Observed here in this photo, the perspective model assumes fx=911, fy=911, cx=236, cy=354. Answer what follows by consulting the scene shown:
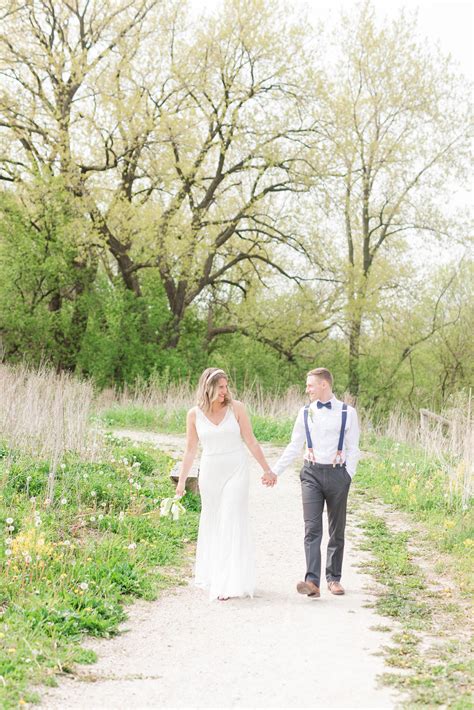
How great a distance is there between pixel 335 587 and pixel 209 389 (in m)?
1.90

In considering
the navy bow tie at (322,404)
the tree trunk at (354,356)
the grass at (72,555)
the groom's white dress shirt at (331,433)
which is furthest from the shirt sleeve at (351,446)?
the tree trunk at (354,356)

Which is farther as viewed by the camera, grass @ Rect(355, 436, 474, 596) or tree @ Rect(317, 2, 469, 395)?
tree @ Rect(317, 2, 469, 395)

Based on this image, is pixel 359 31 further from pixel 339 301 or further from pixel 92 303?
pixel 92 303

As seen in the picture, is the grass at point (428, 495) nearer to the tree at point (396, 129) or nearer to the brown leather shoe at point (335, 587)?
the brown leather shoe at point (335, 587)

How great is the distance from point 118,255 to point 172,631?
2334 centimetres

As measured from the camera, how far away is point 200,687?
17.0ft

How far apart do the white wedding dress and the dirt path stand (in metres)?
0.16

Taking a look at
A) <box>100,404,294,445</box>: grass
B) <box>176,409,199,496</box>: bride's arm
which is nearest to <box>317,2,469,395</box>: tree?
<box>100,404,294,445</box>: grass

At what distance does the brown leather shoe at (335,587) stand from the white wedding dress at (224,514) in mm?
656

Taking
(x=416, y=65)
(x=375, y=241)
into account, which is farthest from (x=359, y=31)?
(x=375, y=241)

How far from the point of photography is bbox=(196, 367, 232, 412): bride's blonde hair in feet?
23.8

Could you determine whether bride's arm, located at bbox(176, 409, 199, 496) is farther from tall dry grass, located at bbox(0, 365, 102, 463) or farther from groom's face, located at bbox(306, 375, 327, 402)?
tall dry grass, located at bbox(0, 365, 102, 463)

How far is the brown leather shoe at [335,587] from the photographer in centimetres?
736

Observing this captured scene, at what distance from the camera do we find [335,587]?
24.2 ft
